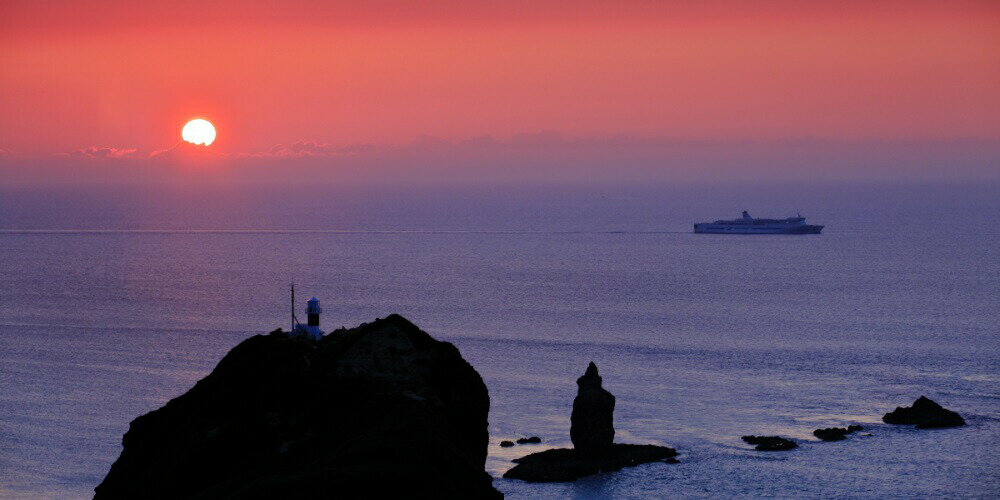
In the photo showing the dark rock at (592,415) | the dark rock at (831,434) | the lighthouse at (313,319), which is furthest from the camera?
the dark rock at (831,434)

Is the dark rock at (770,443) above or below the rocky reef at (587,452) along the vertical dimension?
below

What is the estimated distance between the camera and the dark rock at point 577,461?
50.9 metres

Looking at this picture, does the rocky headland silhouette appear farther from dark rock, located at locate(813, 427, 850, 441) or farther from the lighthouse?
dark rock, located at locate(813, 427, 850, 441)

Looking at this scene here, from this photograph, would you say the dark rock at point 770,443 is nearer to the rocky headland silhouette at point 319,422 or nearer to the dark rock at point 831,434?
the dark rock at point 831,434

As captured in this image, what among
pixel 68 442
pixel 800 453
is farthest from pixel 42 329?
pixel 800 453

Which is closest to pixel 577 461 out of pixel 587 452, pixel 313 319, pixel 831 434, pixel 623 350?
pixel 587 452

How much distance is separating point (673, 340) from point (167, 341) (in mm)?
39615

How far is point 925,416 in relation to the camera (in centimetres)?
6256

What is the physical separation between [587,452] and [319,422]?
90.5 ft

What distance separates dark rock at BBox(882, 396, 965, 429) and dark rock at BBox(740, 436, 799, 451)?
7.94m

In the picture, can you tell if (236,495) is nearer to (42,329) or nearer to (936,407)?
(936,407)

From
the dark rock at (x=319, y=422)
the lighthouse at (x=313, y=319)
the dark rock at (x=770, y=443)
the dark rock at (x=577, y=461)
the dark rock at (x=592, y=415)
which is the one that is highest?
the lighthouse at (x=313, y=319)

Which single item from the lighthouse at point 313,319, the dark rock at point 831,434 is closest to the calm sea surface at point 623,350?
the dark rock at point 831,434

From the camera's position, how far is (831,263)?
17950 centimetres
